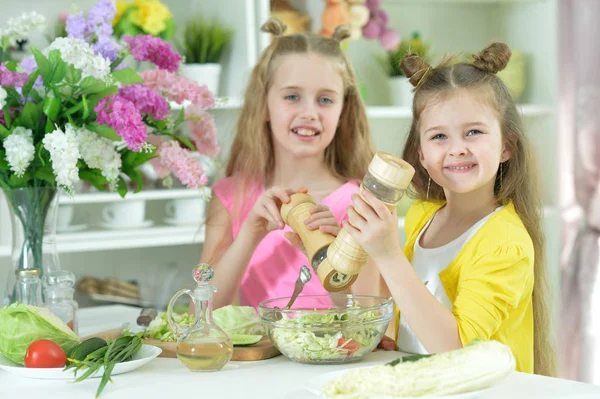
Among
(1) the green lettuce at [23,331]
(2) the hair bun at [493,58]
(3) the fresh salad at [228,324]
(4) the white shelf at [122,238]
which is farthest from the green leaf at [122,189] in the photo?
(4) the white shelf at [122,238]

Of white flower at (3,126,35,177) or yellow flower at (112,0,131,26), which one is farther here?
yellow flower at (112,0,131,26)

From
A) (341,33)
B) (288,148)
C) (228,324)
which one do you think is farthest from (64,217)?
(228,324)

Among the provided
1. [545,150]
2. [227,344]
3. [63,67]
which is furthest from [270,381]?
[545,150]

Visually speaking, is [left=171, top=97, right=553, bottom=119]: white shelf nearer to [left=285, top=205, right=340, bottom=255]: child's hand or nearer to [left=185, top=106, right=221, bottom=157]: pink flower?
[left=185, top=106, right=221, bottom=157]: pink flower

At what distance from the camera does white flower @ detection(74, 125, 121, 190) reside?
156cm

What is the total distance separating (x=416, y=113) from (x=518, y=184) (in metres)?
0.22

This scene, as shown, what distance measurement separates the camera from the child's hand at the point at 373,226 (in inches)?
47.5

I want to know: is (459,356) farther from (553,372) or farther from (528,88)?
(528,88)

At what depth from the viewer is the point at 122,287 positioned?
281cm

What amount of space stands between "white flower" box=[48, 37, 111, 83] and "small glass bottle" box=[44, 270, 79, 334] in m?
0.36

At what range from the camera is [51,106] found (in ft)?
5.05

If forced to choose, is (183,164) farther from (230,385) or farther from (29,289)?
(230,385)

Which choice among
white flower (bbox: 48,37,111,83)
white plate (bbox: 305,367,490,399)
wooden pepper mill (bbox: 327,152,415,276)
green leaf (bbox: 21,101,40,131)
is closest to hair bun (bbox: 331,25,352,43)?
white flower (bbox: 48,37,111,83)

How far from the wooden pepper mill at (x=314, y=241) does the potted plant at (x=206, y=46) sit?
138cm
